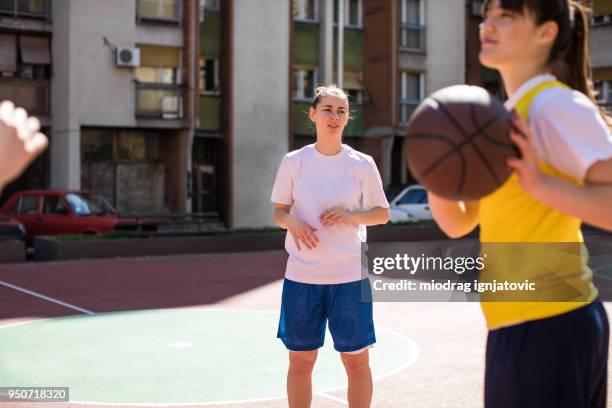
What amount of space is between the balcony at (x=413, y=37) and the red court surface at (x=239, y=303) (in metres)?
17.7

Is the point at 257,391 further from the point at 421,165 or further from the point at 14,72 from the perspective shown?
the point at 14,72

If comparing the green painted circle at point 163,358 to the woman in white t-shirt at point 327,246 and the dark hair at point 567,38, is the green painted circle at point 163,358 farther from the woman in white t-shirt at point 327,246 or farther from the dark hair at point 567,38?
the dark hair at point 567,38

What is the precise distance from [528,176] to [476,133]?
210mm

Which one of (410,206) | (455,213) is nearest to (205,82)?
(410,206)

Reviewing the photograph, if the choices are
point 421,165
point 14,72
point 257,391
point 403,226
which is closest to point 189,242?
point 403,226

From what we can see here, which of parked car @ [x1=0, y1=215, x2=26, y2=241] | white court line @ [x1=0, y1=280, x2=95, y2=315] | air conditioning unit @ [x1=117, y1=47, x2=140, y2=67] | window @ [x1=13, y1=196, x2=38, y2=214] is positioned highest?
air conditioning unit @ [x1=117, y1=47, x2=140, y2=67]

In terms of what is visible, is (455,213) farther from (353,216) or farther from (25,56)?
(25,56)

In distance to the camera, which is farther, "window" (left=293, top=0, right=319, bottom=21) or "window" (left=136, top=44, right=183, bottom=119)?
"window" (left=293, top=0, right=319, bottom=21)

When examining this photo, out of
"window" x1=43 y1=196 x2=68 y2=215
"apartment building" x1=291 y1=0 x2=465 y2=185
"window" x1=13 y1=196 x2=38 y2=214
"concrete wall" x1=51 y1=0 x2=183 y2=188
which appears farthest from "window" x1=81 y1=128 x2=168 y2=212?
"window" x1=43 y1=196 x2=68 y2=215

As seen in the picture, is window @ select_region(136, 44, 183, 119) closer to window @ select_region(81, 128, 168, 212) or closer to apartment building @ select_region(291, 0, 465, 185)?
window @ select_region(81, 128, 168, 212)

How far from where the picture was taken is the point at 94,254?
2070cm

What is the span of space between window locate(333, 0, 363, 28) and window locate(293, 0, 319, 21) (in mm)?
1892

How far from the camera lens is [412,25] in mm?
38125

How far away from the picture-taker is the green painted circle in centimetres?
729
